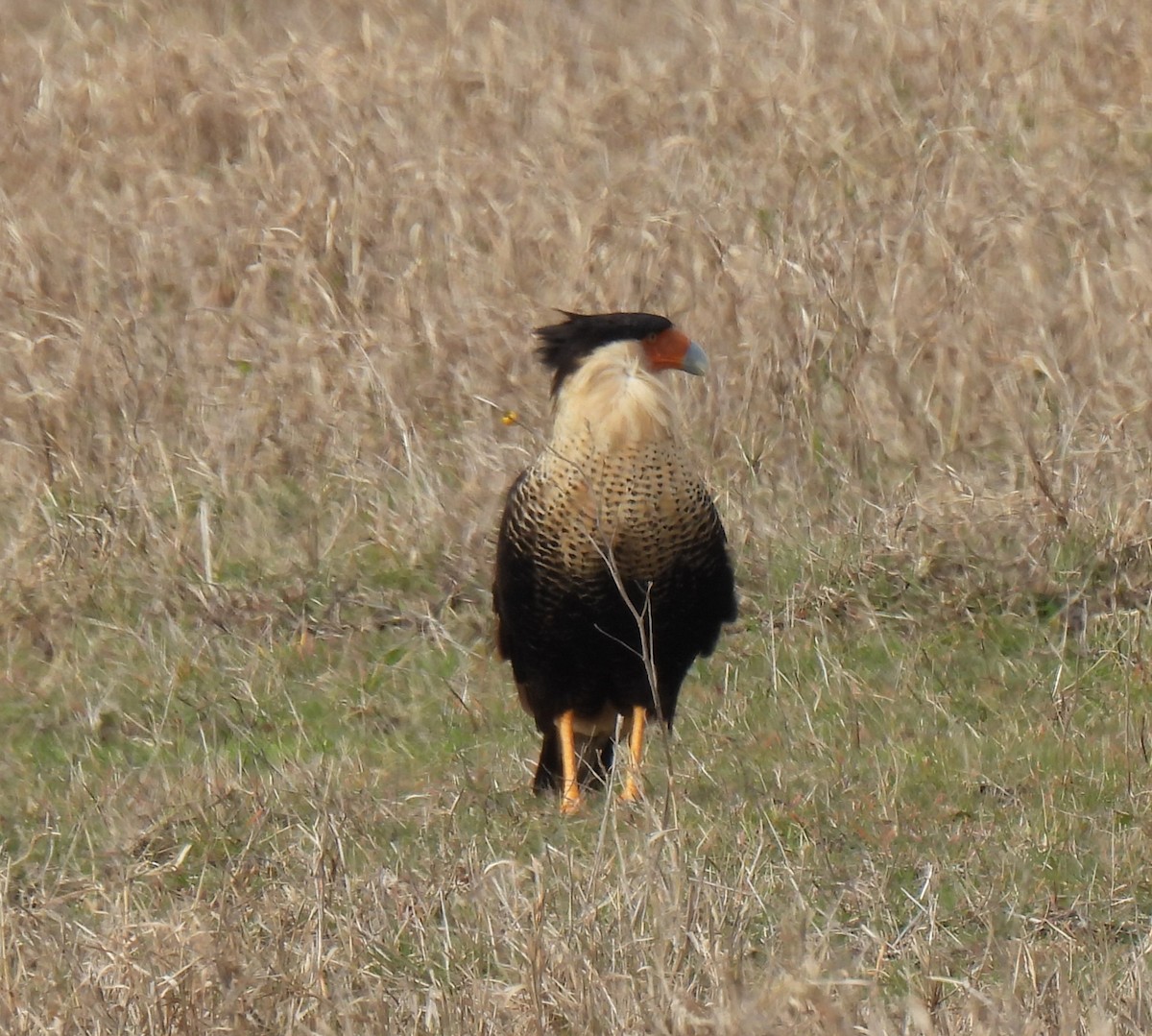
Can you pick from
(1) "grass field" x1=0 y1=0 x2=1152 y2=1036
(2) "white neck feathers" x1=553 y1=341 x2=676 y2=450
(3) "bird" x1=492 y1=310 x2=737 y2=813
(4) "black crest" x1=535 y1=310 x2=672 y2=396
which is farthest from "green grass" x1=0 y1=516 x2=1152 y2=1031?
(4) "black crest" x1=535 y1=310 x2=672 y2=396

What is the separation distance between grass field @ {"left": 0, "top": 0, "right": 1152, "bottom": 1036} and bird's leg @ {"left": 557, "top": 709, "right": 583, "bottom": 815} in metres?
0.18

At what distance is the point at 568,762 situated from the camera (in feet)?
17.0

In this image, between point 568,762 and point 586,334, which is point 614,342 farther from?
point 568,762

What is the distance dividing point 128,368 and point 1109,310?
11.9ft

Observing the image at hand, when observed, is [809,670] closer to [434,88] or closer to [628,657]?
[628,657]

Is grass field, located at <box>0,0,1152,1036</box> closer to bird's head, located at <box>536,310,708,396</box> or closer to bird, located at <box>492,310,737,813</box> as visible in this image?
bird, located at <box>492,310,737,813</box>

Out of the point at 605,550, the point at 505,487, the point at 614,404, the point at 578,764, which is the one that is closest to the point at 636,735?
the point at 578,764

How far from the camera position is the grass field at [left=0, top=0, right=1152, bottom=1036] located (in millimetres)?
3660

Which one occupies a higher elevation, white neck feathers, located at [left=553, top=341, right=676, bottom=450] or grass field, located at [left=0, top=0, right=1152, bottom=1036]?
white neck feathers, located at [left=553, top=341, right=676, bottom=450]

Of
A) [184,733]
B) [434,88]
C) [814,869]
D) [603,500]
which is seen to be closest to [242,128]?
[434,88]

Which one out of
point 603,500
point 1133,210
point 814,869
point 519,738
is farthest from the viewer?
point 1133,210

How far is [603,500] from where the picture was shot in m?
4.92

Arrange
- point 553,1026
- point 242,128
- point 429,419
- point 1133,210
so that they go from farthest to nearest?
point 242,128, point 1133,210, point 429,419, point 553,1026

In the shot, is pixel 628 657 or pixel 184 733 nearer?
pixel 628 657
